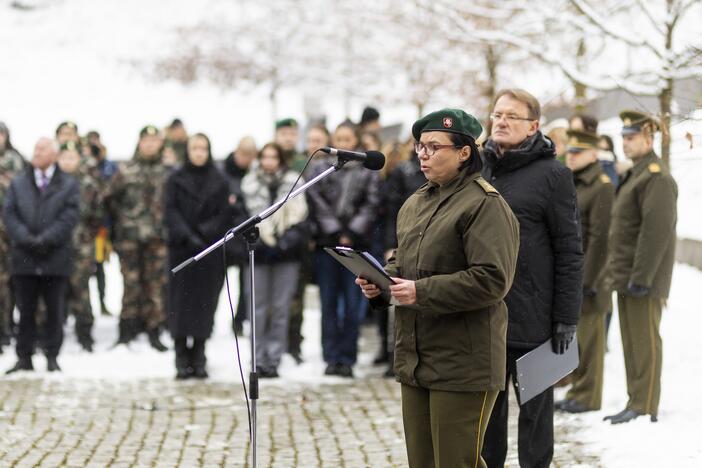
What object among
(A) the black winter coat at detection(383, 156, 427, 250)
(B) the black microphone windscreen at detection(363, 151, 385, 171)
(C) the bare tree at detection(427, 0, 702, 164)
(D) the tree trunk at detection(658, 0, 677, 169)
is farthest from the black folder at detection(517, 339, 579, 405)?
(A) the black winter coat at detection(383, 156, 427, 250)

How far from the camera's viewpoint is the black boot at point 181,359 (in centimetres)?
1037

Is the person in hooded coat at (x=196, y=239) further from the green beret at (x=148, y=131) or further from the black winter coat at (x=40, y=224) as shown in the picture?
the green beret at (x=148, y=131)

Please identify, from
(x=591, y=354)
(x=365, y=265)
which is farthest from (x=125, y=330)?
(x=365, y=265)

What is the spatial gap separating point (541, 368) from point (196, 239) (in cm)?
500

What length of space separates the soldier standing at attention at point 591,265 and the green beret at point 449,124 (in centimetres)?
375

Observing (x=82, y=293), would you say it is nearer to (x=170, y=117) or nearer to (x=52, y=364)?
(x=52, y=364)

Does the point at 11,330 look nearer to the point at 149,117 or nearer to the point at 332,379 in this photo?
the point at 332,379

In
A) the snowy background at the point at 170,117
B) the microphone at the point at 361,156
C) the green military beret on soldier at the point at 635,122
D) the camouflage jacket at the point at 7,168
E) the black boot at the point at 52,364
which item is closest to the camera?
the microphone at the point at 361,156

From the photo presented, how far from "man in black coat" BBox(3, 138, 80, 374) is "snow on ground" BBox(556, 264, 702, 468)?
15.1ft

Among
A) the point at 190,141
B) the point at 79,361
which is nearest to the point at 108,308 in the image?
the point at 79,361

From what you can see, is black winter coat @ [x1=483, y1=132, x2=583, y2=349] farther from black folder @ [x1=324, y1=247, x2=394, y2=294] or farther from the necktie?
the necktie

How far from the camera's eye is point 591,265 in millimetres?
8633

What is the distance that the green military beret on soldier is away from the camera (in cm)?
802

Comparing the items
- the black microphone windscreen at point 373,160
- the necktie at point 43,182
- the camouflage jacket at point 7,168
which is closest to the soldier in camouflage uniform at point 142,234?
the camouflage jacket at point 7,168
